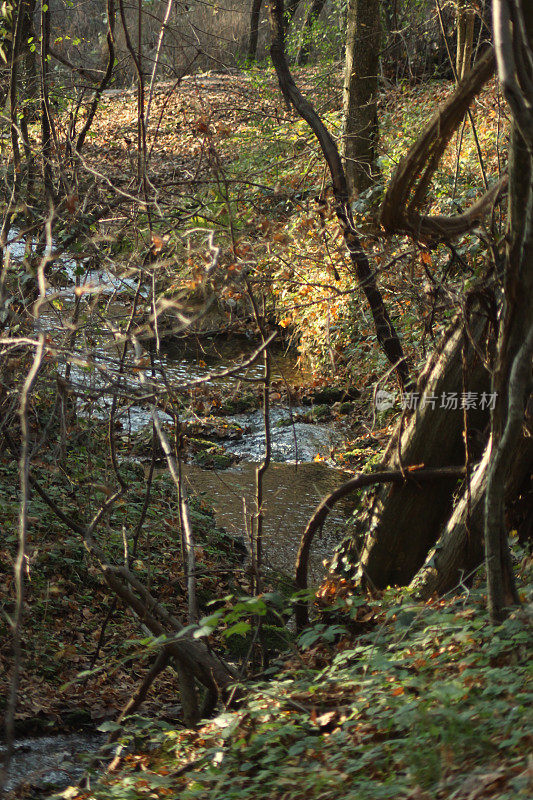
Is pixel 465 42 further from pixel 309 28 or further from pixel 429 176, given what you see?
pixel 309 28

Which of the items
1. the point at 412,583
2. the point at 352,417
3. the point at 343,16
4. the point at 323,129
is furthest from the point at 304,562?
the point at 343,16

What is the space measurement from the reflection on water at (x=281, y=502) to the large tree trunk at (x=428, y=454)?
6.83ft

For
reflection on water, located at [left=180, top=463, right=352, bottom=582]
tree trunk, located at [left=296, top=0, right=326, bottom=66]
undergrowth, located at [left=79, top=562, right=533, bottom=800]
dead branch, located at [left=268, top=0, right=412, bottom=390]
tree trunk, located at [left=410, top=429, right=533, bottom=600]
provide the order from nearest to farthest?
undergrowth, located at [left=79, top=562, right=533, bottom=800], tree trunk, located at [left=410, top=429, right=533, bottom=600], dead branch, located at [left=268, top=0, right=412, bottom=390], reflection on water, located at [left=180, top=463, right=352, bottom=582], tree trunk, located at [left=296, top=0, right=326, bottom=66]

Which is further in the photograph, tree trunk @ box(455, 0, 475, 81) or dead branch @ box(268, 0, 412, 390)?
dead branch @ box(268, 0, 412, 390)

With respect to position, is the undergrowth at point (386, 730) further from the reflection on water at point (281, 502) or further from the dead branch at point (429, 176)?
the reflection on water at point (281, 502)

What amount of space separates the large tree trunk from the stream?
53cm

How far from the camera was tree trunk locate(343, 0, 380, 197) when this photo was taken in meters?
9.22

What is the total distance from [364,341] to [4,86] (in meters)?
5.72

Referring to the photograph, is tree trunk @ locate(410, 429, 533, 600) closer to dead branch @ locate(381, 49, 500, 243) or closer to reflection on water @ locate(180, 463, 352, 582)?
dead branch @ locate(381, 49, 500, 243)

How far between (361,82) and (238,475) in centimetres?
523

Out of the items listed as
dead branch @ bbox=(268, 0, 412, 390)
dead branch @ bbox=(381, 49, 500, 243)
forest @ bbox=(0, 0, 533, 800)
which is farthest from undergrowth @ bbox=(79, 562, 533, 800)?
dead branch @ bbox=(268, 0, 412, 390)

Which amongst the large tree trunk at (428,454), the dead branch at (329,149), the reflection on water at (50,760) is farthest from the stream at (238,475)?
the dead branch at (329,149)

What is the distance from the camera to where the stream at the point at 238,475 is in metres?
4.67

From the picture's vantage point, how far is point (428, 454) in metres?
5.07
